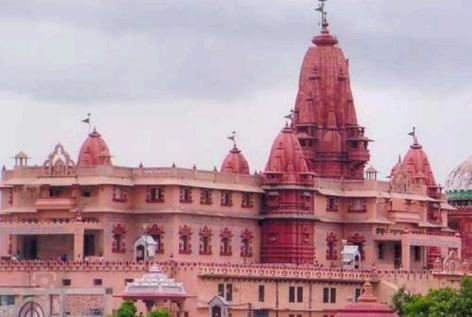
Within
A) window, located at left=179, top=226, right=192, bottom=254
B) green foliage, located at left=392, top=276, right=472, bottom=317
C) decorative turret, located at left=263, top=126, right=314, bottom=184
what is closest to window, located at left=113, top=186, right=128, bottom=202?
window, located at left=179, top=226, right=192, bottom=254

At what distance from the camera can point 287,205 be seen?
139125 millimetres

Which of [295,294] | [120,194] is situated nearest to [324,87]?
[295,294]

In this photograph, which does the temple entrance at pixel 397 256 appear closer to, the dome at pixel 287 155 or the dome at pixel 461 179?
the dome at pixel 287 155

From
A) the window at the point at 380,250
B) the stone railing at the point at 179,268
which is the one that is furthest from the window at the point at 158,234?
the window at the point at 380,250

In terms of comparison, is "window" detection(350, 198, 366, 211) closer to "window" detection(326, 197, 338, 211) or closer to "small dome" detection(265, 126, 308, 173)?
"window" detection(326, 197, 338, 211)

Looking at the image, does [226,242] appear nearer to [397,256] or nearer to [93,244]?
[93,244]

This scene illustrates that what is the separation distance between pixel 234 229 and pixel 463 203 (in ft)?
87.0

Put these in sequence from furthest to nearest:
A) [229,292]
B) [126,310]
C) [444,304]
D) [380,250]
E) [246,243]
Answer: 1. [380,250]
2. [246,243]
3. [229,292]
4. [126,310]
5. [444,304]

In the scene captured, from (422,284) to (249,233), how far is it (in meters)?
9.85

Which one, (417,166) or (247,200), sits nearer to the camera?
(247,200)

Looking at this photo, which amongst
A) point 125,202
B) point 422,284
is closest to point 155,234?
point 125,202

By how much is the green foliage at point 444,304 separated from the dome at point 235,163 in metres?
18.2

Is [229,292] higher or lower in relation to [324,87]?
lower

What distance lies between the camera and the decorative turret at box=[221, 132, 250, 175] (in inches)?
5669
